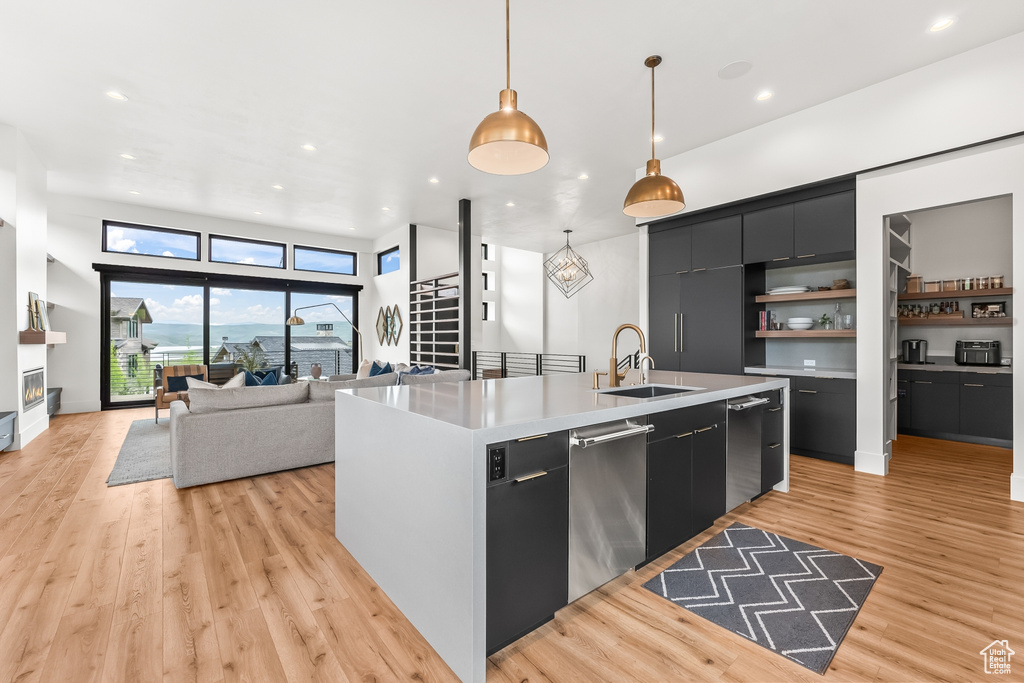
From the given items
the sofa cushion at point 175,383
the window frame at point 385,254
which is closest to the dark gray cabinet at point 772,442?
the sofa cushion at point 175,383

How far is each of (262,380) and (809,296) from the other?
614 centimetres

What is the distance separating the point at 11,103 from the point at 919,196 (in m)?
7.92

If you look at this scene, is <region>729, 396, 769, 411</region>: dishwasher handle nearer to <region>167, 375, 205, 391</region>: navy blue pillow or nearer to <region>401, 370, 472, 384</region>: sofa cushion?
<region>401, 370, 472, 384</region>: sofa cushion

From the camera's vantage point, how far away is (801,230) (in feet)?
13.7

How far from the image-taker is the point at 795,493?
3268 millimetres

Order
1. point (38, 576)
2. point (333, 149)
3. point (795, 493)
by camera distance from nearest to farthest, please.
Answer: point (38, 576) → point (795, 493) → point (333, 149)

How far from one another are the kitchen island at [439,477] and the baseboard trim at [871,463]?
2196 mm

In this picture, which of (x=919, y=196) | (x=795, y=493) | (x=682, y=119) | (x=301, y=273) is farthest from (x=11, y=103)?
(x=919, y=196)

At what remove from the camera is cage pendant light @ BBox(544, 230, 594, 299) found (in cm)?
946

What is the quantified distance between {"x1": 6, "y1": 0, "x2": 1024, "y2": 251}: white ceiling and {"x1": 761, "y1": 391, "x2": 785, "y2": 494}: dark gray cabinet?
2576mm

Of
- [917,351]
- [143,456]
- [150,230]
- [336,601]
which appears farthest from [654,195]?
[150,230]

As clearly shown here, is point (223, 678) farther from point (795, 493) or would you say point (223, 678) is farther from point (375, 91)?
point (375, 91)

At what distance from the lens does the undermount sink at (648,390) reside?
254 centimetres

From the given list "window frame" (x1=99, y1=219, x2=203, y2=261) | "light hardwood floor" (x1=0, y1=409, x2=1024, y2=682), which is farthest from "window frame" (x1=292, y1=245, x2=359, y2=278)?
"light hardwood floor" (x1=0, y1=409, x2=1024, y2=682)
